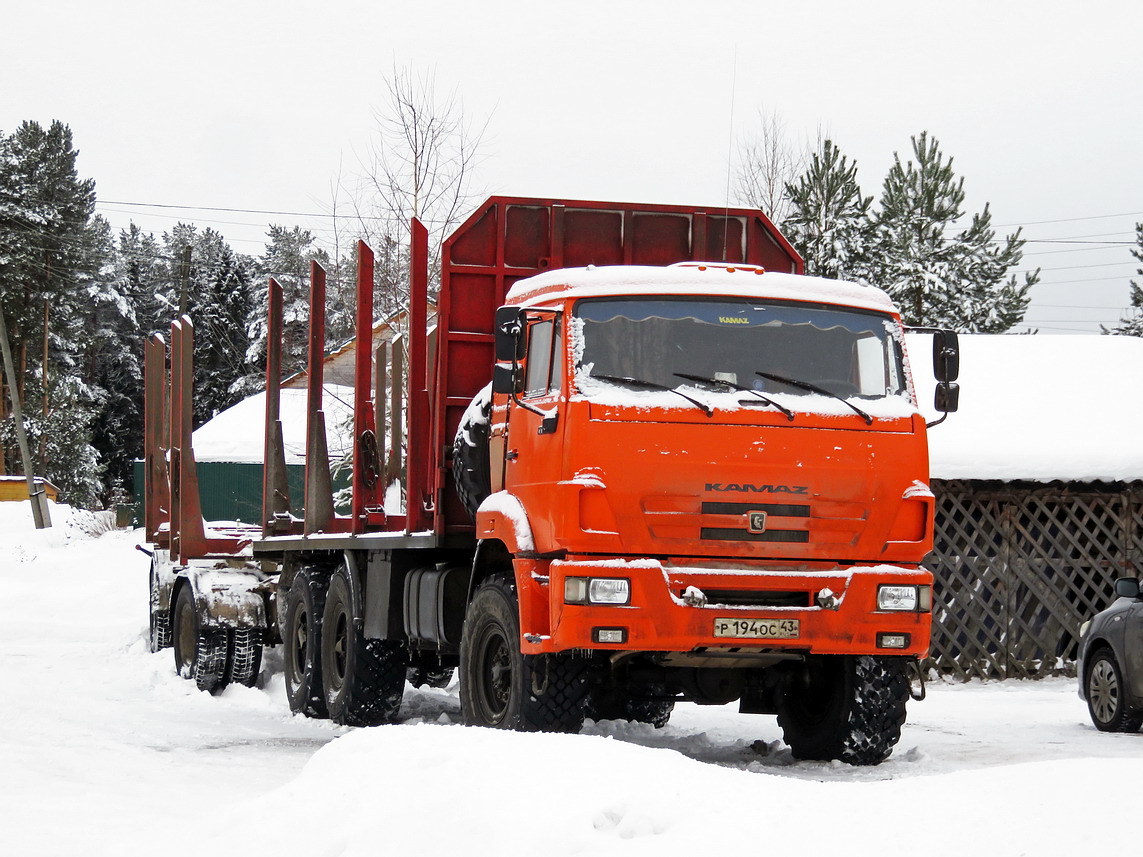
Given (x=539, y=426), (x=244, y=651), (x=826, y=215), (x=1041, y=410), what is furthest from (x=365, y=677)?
(x=826, y=215)

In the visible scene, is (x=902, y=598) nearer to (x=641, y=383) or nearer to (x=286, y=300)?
(x=641, y=383)

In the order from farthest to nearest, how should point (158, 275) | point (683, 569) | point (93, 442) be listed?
point (158, 275)
point (93, 442)
point (683, 569)

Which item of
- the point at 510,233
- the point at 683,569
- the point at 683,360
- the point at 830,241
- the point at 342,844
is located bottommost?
the point at 342,844

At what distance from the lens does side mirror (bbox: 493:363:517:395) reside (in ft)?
28.8

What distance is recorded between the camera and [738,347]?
8.58 metres

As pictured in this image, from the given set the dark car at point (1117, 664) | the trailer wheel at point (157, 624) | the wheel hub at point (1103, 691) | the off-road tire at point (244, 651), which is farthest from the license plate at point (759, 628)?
the trailer wheel at point (157, 624)

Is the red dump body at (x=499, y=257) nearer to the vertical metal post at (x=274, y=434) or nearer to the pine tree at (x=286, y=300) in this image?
the vertical metal post at (x=274, y=434)

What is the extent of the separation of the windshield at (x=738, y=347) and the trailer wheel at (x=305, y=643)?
17.8 ft

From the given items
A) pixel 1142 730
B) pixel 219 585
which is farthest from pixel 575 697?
pixel 219 585

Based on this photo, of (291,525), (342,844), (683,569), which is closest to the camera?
(342,844)

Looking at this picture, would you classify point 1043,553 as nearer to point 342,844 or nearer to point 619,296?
point 619,296

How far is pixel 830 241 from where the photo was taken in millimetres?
40375

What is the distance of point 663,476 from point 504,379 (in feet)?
4.04

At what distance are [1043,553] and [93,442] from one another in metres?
68.0
